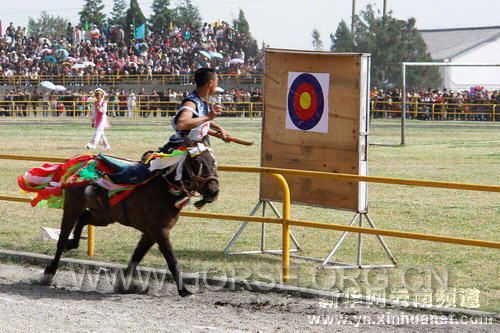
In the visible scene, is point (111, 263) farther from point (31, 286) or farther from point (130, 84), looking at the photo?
point (130, 84)

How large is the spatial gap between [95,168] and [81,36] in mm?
57679

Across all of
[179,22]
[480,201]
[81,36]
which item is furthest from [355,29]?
[480,201]

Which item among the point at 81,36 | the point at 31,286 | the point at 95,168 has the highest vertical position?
the point at 81,36

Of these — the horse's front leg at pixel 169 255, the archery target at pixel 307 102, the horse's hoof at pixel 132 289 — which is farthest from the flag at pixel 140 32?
the horse's front leg at pixel 169 255

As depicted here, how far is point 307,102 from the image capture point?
11.4m

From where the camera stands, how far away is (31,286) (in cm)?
996

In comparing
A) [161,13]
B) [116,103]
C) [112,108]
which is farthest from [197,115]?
[161,13]

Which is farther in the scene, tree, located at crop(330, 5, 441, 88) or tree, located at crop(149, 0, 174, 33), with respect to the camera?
tree, located at crop(149, 0, 174, 33)

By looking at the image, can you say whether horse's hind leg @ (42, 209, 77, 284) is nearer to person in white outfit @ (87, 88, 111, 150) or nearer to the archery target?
the archery target

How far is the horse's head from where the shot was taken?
8812mm

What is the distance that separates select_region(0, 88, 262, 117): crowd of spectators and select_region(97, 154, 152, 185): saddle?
4027cm

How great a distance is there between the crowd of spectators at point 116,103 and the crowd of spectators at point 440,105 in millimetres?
7078

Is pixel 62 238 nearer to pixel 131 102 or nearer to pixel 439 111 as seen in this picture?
pixel 131 102

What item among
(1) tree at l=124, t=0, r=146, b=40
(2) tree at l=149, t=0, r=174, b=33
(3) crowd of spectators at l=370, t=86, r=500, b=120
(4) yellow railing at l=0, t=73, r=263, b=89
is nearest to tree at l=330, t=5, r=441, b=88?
(4) yellow railing at l=0, t=73, r=263, b=89
